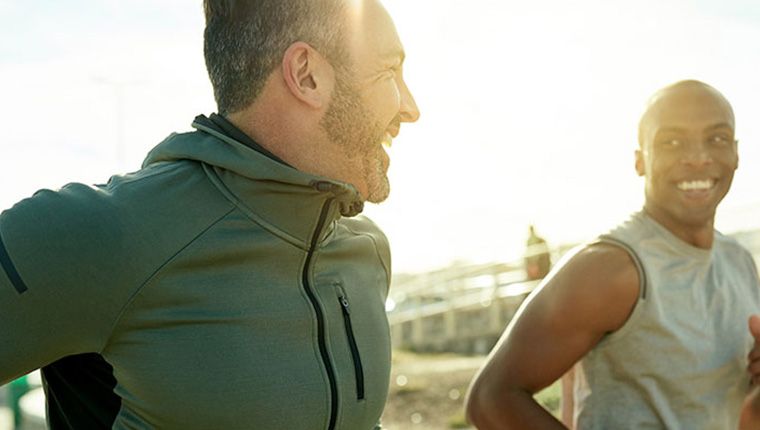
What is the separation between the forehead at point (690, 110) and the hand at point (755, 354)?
64 cm

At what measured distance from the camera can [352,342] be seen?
251 cm

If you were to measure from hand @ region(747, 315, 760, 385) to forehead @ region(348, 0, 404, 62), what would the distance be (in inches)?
67.9

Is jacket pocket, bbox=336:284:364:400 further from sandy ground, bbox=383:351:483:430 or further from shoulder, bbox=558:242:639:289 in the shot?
sandy ground, bbox=383:351:483:430

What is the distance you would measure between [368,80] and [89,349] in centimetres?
75

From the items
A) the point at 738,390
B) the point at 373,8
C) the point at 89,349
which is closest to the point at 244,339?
the point at 89,349

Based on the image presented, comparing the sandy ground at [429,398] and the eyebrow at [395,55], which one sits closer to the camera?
the eyebrow at [395,55]

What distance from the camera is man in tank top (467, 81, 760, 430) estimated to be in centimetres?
378

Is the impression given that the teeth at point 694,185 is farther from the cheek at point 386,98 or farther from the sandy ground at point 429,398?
the sandy ground at point 429,398

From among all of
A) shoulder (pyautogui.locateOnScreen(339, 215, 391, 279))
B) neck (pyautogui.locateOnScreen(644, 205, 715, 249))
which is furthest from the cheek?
neck (pyautogui.locateOnScreen(644, 205, 715, 249))

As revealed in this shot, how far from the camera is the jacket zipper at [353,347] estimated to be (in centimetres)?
248

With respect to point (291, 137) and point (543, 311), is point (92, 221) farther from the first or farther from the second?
point (543, 311)

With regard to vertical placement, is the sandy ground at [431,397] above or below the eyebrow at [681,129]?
below

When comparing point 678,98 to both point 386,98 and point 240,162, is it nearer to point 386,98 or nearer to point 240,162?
point 386,98

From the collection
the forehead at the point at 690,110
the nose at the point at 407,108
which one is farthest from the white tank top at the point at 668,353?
the nose at the point at 407,108
